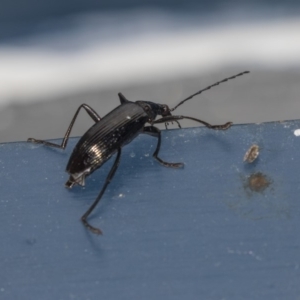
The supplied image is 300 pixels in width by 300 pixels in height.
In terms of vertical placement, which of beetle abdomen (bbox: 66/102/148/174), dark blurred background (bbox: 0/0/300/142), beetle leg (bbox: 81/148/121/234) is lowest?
dark blurred background (bbox: 0/0/300/142)

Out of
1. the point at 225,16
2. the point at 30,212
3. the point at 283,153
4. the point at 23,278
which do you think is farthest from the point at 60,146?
the point at 225,16

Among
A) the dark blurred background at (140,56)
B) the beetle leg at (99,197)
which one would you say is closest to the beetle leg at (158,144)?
the beetle leg at (99,197)

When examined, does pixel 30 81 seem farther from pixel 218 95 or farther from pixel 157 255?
pixel 157 255

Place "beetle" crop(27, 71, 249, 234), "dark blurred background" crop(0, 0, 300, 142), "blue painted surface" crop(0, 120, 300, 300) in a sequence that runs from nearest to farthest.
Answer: "blue painted surface" crop(0, 120, 300, 300), "beetle" crop(27, 71, 249, 234), "dark blurred background" crop(0, 0, 300, 142)

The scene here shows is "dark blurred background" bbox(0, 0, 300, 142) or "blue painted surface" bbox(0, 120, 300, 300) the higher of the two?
"blue painted surface" bbox(0, 120, 300, 300)

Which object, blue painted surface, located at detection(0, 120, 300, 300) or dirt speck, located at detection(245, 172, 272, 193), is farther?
dirt speck, located at detection(245, 172, 272, 193)

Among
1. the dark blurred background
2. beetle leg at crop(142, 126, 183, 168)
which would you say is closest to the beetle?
beetle leg at crop(142, 126, 183, 168)

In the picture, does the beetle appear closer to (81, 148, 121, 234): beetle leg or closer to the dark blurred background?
(81, 148, 121, 234): beetle leg

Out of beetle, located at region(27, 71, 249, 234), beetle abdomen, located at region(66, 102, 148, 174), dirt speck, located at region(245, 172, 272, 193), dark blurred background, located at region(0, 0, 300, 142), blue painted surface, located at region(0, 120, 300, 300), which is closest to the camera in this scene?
blue painted surface, located at region(0, 120, 300, 300)
